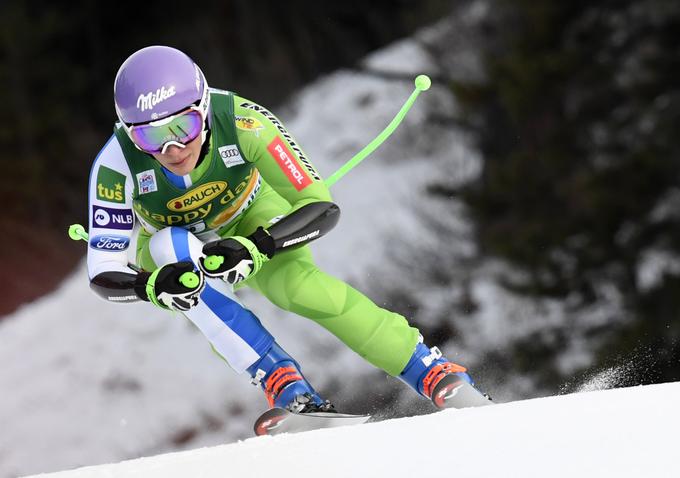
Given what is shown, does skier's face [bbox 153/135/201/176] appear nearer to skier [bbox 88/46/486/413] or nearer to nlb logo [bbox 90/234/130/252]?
skier [bbox 88/46/486/413]

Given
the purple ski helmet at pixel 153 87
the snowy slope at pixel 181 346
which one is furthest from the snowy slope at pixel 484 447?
the snowy slope at pixel 181 346

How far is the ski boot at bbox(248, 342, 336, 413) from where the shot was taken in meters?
3.74

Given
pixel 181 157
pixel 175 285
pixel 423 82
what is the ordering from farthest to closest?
pixel 423 82 < pixel 181 157 < pixel 175 285

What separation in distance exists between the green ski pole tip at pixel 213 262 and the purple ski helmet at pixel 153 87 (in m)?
0.52

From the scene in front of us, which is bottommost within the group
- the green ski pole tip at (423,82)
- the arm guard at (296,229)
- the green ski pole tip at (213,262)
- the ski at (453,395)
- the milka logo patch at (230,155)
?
the ski at (453,395)

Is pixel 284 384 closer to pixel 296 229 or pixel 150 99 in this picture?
pixel 296 229

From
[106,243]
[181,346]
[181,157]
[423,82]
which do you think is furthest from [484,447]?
[181,346]

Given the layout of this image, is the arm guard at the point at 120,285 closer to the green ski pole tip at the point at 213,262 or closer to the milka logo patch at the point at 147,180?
the green ski pole tip at the point at 213,262

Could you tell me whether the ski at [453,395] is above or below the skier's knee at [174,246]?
below

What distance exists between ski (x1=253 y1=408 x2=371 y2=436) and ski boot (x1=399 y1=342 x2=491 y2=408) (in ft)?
1.25

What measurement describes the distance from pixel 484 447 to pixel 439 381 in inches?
44.0

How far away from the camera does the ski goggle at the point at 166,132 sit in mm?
3562

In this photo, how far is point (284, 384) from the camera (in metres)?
3.80

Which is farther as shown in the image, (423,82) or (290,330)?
(290,330)
